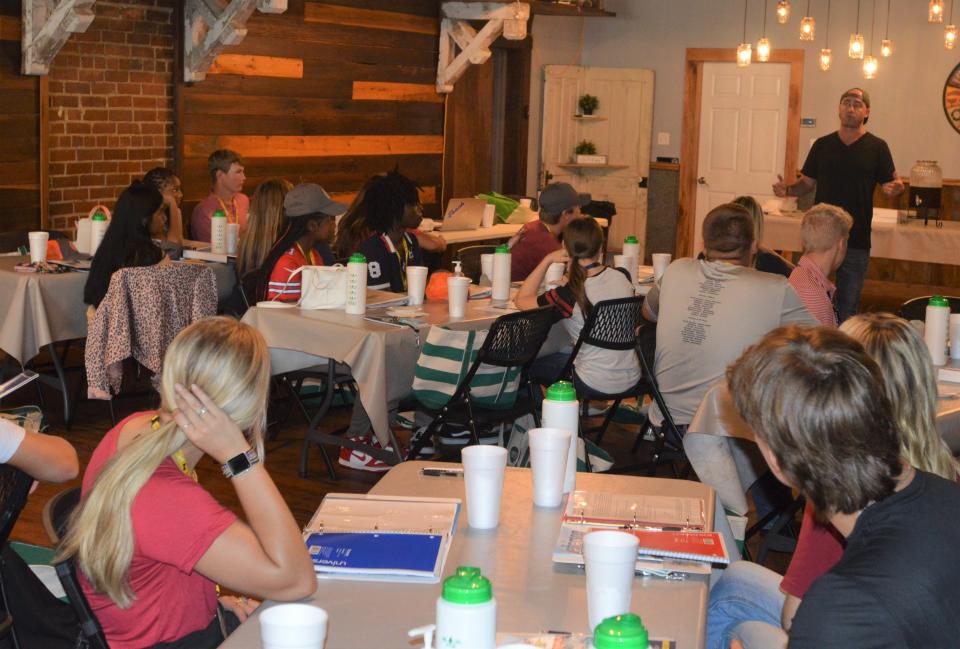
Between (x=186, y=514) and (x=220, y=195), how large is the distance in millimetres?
6010

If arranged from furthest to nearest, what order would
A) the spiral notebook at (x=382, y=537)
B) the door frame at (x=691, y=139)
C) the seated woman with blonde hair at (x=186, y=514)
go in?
the door frame at (x=691, y=139)
the spiral notebook at (x=382, y=537)
the seated woman with blonde hair at (x=186, y=514)

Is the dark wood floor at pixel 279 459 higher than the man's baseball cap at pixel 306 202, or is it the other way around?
the man's baseball cap at pixel 306 202

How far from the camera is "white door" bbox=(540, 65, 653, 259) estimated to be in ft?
40.7

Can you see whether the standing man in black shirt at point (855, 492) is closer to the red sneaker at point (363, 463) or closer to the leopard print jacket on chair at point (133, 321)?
the red sneaker at point (363, 463)

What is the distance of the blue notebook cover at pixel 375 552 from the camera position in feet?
7.01

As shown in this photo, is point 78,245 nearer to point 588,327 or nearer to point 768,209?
point 588,327

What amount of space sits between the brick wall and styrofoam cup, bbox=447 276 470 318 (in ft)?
11.9

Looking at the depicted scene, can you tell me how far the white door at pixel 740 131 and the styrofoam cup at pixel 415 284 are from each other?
701 cm

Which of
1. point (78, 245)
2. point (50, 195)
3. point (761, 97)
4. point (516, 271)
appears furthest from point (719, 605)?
point (761, 97)

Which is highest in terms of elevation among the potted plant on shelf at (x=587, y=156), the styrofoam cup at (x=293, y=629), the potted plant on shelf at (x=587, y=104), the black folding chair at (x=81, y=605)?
the potted plant on shelf at (x=587, y=104)

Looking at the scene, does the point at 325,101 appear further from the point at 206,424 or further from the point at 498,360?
the point at 206,424

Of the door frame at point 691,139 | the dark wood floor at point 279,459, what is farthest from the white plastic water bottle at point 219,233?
the door frame at point 691,139

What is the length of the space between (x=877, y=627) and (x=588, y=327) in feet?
11.1

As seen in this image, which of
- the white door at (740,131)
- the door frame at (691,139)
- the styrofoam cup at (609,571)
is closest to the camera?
the styrofoam cup at (609,571)
